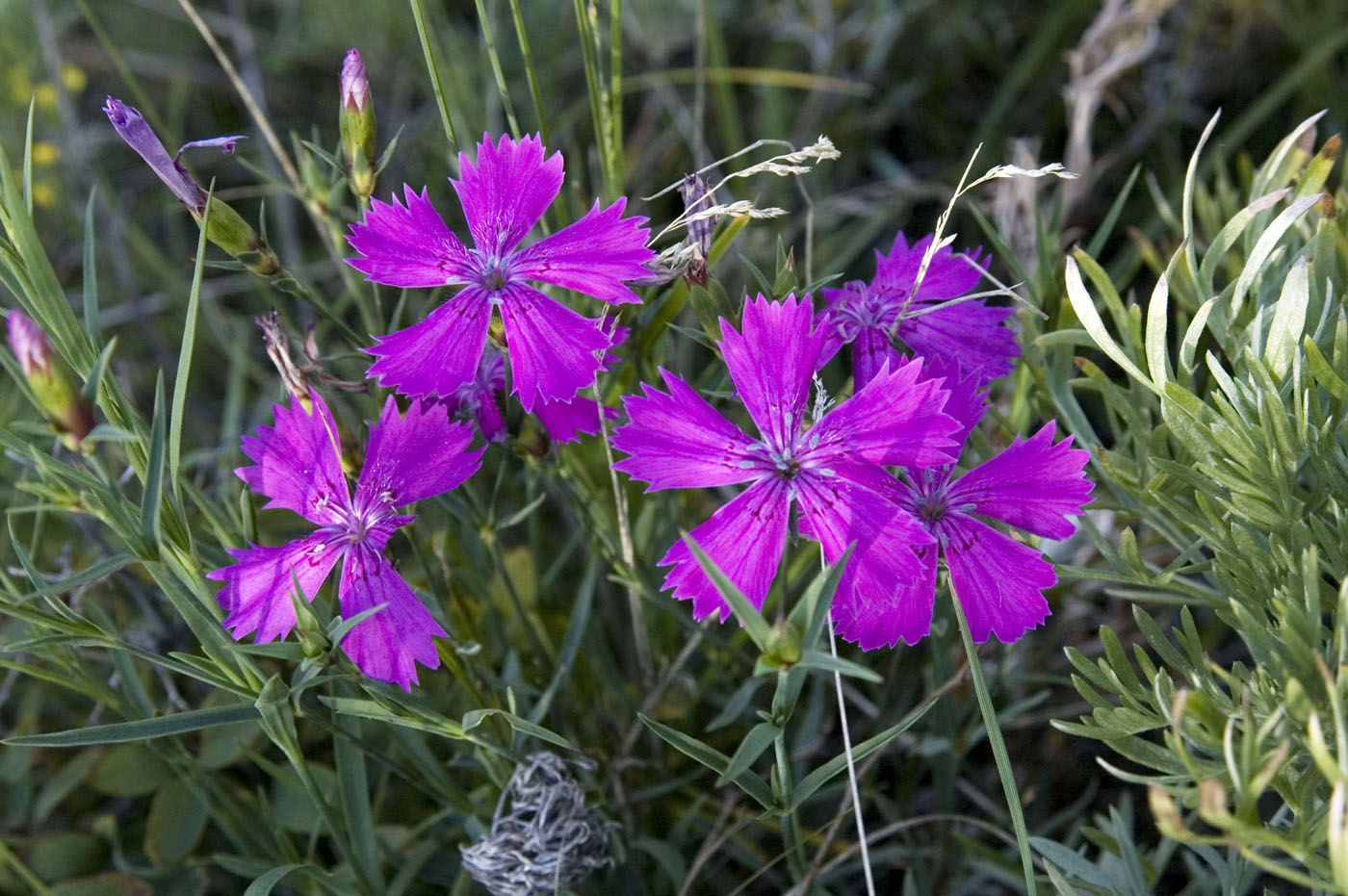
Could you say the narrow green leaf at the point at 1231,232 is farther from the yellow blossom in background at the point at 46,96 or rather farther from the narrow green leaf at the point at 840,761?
the yellow blossom in background at the point at 46,96

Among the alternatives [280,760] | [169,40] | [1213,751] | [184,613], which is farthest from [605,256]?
[169,40]

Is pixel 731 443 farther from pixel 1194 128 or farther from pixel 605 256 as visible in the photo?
pixel 1194 128

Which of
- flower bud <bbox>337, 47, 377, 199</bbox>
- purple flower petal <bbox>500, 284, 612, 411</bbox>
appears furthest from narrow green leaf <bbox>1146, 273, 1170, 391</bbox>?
flower bud <bbox>337, 47, 377, 199</bbox>

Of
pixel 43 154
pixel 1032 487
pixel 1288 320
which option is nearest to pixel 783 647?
pixel 1032 487

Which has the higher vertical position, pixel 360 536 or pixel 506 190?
pixel 506 190

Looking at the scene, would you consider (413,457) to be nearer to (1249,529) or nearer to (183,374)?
(183,374)

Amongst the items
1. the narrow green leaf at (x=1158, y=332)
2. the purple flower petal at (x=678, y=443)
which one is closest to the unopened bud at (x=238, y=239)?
the purple flower petal at (x=678, y=443)

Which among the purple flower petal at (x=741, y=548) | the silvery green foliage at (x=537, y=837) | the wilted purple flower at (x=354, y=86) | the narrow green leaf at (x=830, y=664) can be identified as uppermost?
the wilted purple flower at (x=354, y=86)
